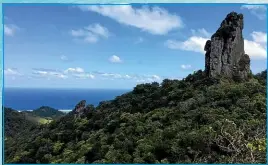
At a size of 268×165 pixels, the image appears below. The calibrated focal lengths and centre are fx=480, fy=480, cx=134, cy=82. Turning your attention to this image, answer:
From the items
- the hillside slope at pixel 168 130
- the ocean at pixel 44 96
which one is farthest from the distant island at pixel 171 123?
the ocean at pixel 44 96

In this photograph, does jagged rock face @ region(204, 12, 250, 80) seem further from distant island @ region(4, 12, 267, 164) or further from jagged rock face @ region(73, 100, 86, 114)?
jagged rock face @ region(73, 100, 86, 114)

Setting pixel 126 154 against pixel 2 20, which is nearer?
pixel 2 20

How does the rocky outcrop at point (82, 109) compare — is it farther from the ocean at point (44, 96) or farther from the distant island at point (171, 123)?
the ocean at point (44, 96)

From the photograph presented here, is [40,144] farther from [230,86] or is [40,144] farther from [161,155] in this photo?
[230,86]

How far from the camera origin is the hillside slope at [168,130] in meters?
7.33

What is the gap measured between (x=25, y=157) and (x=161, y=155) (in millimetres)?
2924

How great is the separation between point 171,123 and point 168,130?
846mm

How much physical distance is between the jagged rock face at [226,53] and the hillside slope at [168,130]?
15.5 inches

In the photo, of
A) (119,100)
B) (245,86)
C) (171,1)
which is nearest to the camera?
(171,1)

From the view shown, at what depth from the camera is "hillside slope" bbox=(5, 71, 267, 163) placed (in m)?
7.33

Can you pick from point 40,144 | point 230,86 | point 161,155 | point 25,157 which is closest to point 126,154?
point 161,155

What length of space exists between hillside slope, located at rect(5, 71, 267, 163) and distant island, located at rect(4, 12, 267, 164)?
0.05 ft

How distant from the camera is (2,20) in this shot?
7.27 m

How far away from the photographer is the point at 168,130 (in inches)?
335
